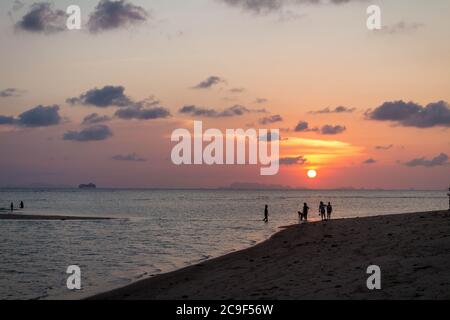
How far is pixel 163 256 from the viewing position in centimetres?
3488

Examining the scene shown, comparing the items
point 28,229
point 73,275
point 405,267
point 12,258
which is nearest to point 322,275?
point 405,267

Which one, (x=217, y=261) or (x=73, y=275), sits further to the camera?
(x=217, y=261)

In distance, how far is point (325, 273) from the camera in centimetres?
1945

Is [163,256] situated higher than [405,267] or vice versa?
[405,267]

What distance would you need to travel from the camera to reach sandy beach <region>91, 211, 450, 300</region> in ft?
52.1

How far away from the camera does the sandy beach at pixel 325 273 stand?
52.1 feet
